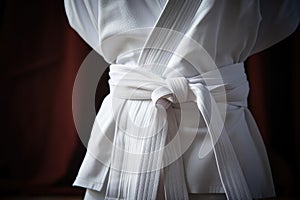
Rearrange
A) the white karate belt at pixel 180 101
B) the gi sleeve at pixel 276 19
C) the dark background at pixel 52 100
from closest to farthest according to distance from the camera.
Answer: the white karate belt at pixel 180 101 < the gi sleeve at pixel 276 19 < the dark background at pixel 52 100

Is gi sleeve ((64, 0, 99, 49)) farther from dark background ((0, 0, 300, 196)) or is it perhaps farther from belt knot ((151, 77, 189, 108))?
dark background ((0, 0, 300, 196))

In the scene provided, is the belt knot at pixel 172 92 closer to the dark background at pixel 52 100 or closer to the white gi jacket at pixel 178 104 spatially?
the white gi jacket at pixel 178 104

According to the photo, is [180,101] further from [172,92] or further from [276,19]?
[276,19]

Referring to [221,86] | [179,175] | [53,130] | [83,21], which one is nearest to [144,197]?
[179,175]

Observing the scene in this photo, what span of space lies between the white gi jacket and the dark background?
513 mm

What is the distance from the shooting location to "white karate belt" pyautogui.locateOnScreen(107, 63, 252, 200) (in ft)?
1.63

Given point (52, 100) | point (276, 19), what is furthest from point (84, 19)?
point (52, 100)

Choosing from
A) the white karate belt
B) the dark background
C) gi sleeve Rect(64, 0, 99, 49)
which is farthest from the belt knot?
the dark background

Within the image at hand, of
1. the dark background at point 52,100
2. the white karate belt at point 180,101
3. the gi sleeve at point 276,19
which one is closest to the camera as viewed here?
the white karate belt at point 180,101

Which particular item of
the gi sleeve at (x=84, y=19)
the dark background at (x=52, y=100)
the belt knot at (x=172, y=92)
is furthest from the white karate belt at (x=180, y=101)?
the dark background at (x=52, y=100)

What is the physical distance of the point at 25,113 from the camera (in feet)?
3.57

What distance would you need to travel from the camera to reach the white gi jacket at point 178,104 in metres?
0.51

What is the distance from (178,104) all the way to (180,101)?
0.06ft

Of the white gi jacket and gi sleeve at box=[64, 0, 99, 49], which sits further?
gi sleeve at box=[64, 0, 99, 49]
